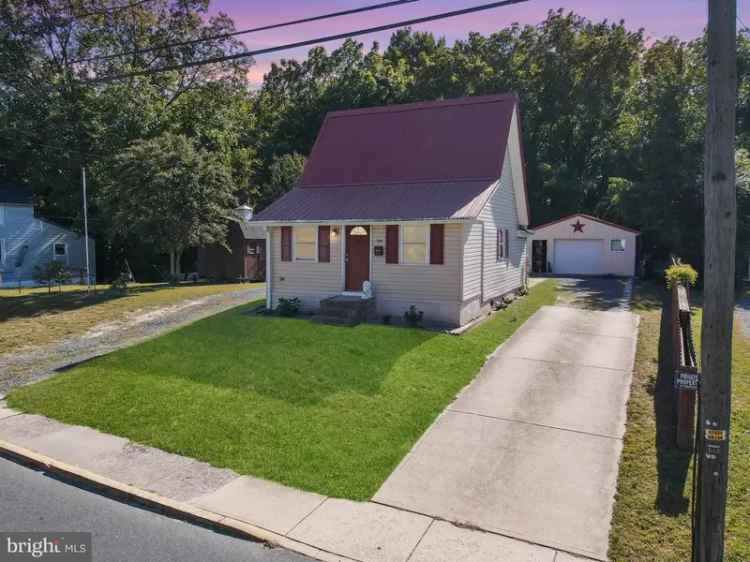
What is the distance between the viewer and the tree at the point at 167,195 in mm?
22172

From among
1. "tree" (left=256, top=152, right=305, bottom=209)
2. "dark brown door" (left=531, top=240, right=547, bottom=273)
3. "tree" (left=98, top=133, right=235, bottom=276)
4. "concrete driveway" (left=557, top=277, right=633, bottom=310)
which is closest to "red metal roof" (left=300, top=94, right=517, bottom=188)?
"concrete driveway" (left=557, top=277, right=633, bottom=310)

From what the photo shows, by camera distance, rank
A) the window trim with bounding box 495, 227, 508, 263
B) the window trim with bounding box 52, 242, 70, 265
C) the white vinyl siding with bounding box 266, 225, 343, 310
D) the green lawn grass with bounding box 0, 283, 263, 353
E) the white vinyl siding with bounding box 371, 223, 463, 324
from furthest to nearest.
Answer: the window trim with bounding box 52, 242, 70, 265 → the window trim with bounding box 495, 227, 508, 263 → the white vinyl siding with bounding box 266, 225, 343, 310 → the white vinyl siding with bounding box 371, 223, 463, 324 → the green lawn grass with bounding box 0, 283, 263, 353

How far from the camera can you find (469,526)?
5.29 m

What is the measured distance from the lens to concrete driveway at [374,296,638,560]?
5.44 meters

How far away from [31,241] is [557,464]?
106ft

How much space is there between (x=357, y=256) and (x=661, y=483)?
10425 mm

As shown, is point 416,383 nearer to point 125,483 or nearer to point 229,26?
point 125,483

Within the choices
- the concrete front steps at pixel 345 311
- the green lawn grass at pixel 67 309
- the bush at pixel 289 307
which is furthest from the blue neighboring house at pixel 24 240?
the concrete front steps at pixel 345 311

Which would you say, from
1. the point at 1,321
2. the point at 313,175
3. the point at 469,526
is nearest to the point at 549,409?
the point at 469,526

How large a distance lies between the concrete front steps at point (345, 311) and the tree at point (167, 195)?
1111 centimetres

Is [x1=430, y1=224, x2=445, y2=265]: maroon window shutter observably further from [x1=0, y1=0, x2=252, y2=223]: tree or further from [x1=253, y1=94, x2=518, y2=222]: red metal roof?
[x1=0, y1=0, x2=252, y2=223]: tree

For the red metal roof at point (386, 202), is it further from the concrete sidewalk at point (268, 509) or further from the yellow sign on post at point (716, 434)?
the yellow sign on post at point (716, 434)

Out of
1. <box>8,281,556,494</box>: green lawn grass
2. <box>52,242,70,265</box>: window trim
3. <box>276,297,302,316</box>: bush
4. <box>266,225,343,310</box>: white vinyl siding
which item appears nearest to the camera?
<box>8,281,556,494</box>: green lawn grass

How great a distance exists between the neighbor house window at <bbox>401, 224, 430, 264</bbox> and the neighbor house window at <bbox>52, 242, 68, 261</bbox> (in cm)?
2580
